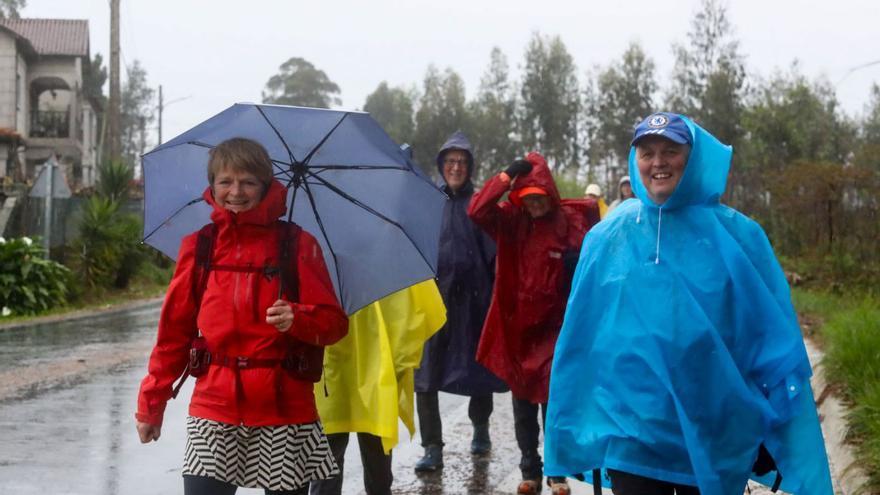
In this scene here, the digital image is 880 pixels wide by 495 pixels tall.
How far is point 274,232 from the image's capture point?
Result: 13.6 ft

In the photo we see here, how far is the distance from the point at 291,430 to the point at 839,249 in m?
13.1

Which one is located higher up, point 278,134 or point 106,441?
point 278,134

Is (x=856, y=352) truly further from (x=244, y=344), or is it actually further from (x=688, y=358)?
(x=244, y=344)

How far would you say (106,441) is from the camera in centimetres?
824

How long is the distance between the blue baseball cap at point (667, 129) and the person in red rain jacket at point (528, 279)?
8.30 feet

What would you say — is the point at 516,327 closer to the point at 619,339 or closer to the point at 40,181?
the point at 619,339

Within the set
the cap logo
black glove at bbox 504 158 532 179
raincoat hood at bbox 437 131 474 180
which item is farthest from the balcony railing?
the cap logo

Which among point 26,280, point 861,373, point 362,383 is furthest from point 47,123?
point 362,383

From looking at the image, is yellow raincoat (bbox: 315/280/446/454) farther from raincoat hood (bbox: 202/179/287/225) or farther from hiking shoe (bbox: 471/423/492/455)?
hiking shoe (bbox: 471/423/492/455)

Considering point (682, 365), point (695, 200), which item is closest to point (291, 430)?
point (682, 365)

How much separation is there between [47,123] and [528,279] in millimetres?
46226

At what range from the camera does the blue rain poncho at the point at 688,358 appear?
3801 mm

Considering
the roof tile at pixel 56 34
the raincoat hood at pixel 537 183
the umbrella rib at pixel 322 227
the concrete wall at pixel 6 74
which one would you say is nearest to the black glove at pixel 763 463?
the umbrella rib at pixel 322 227

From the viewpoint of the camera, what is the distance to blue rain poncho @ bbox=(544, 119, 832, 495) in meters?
3.80
